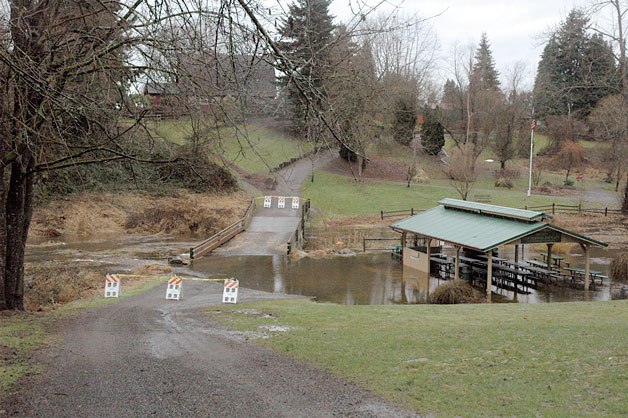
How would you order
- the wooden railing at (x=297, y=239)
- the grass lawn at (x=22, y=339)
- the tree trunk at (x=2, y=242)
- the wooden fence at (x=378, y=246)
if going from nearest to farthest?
the grass lawn at (x=22, y=339) → the tree trunk at (x=2, y=242) → the wooden railing at (x=297, y=239) → the wooden fence at (x=378, y=246)

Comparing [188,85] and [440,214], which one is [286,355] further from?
[440,214]

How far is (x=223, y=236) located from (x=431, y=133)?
36.8 metres

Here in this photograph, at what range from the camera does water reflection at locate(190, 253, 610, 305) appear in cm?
2070

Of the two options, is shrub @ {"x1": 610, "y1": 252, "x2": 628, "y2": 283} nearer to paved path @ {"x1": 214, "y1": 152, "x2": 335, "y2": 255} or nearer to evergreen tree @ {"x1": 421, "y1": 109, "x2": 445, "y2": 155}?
paved path @ {"x1": 214, "y1": 152, "x2": 335, "y2": 255}

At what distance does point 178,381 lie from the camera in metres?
8.13

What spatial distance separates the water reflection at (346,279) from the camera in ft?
67.9

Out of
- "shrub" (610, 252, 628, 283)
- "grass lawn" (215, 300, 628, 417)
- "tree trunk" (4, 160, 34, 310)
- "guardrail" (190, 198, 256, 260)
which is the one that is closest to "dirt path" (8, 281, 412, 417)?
"grass lawn" (215, 300, 628, 417)

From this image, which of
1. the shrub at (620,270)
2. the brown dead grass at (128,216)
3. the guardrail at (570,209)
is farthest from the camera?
the guardrail at (570,209)

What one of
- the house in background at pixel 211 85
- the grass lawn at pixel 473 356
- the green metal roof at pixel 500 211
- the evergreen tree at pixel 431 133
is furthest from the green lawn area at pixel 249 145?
the evergreen tree at pixel 431 133

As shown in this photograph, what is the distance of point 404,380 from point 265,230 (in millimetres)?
29039

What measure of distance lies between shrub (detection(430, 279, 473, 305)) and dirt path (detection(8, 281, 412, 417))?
9913 millimetres

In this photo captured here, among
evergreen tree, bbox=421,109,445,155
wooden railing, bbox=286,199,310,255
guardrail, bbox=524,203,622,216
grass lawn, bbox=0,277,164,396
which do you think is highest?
evergreen tree, bbox=421,109,445,155

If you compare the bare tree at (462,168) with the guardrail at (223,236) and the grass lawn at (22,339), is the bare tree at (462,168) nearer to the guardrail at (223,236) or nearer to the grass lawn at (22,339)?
the guardrail at (223,236)

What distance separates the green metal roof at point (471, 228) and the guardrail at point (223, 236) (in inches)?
380
